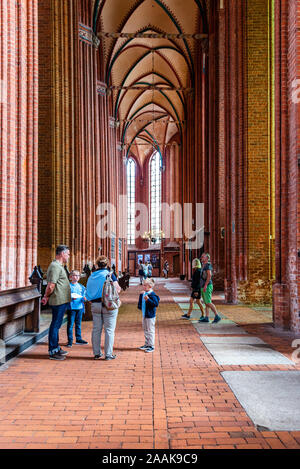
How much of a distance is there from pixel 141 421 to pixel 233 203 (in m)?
11.5

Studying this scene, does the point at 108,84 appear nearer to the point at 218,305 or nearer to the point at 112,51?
the point at 112,51

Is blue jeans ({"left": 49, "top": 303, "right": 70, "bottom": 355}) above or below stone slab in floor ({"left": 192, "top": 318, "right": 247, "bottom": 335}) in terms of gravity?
above

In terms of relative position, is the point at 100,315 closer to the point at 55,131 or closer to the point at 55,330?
the point at 55,330

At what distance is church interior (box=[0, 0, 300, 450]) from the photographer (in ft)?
13.5

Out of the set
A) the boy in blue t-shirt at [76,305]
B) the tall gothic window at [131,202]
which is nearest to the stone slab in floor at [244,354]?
the boy in blue t-shirt at [76,305]

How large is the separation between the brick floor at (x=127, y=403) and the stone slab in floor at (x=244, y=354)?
17 cm

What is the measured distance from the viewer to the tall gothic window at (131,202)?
49625mm

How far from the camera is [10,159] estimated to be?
813cm

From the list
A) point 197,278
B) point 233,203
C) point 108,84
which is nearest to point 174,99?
point 108,84

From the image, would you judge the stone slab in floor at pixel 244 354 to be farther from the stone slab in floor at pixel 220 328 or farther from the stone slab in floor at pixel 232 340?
the stone slab in floor at pixel 220 328

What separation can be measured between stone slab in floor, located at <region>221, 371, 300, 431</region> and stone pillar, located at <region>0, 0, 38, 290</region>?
4644 mm

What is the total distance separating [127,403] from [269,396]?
58.1 inches

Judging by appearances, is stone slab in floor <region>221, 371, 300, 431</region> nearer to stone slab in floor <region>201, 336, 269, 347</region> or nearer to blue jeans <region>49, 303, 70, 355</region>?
stone slab in floor <region>201, 336, 269, 347</region>

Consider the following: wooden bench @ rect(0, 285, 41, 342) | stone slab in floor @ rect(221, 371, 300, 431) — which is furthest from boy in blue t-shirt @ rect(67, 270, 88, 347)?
stone slab in floor @ rect(221, 371, 300, 431)
